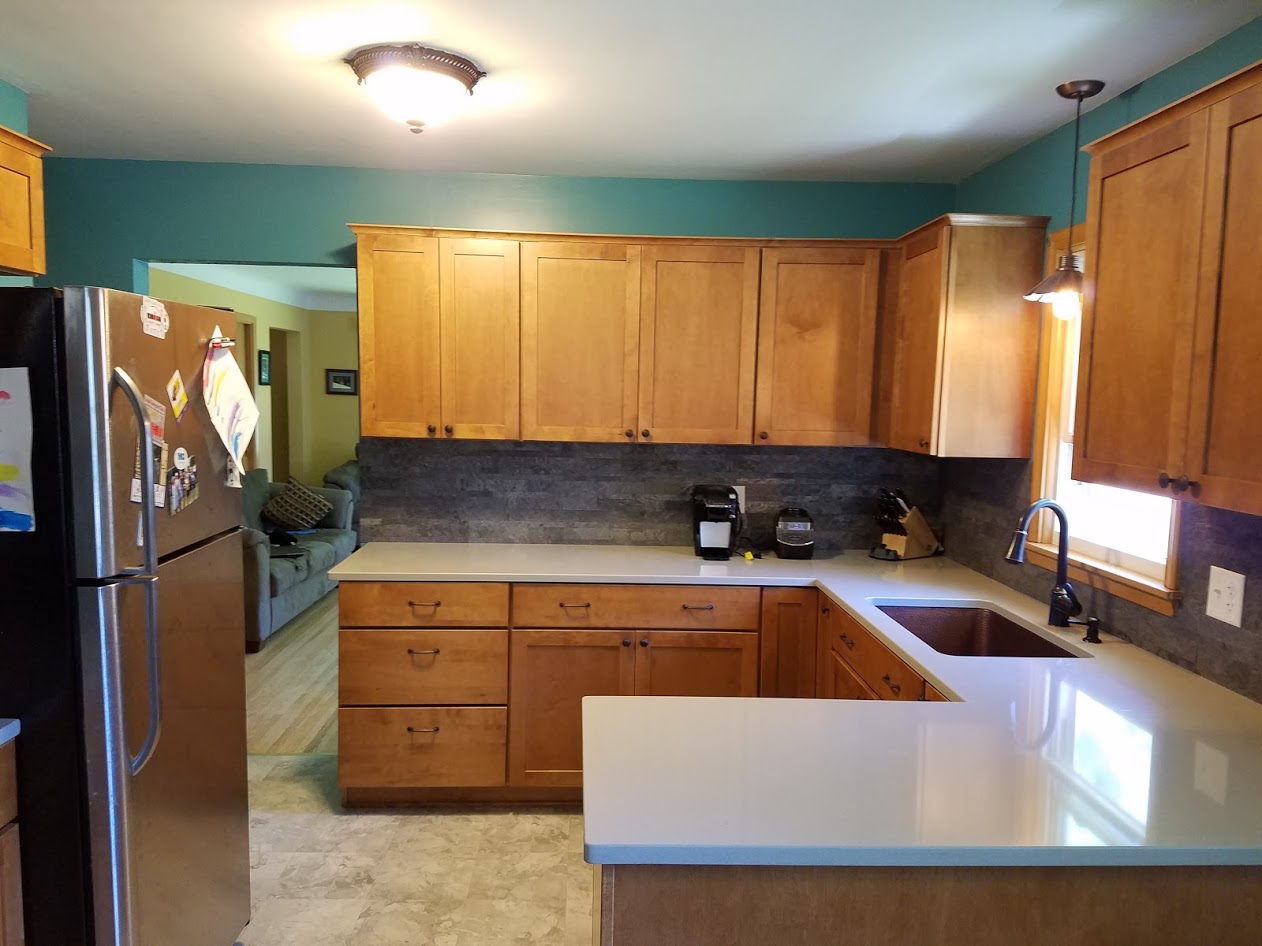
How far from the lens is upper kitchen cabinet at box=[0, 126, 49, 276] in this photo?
214 cm

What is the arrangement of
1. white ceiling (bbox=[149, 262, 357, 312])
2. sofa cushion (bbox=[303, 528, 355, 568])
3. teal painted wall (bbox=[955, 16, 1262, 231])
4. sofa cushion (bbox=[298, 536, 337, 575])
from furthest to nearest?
sofa cushion (bbox=[303, 528, 355, 568]) → white ceiling (bbox=[149, 262, 357, 312]) → sofa cushion (bbox=[298, 536, 337, 575]) → teal painted wall (bbox=[955, 16, 1262, 231])

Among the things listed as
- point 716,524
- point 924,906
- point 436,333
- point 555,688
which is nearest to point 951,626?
point 716,524

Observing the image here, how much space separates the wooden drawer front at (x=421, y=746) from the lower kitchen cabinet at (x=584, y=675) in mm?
79

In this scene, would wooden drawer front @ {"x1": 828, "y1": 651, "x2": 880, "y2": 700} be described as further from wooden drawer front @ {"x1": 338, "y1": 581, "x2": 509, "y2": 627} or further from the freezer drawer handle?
the freezer drawer handle

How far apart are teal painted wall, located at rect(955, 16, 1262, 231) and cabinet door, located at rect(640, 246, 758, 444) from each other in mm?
909

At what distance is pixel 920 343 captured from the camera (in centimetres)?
286

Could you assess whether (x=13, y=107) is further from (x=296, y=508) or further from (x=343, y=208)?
(x=296, y=508)

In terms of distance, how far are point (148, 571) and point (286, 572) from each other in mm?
3405

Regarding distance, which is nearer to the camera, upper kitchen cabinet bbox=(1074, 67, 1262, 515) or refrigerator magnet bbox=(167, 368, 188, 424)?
upper kitchen cabinet bbox=(1074, 67, 1262, 515)

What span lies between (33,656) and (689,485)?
2369 mm

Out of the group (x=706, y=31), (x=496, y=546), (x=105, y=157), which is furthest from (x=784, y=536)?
(x=105, y=157)

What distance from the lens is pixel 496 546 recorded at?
3.39 meters

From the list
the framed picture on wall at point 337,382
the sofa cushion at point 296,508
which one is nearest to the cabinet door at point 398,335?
the sofa cushion at point 296,508

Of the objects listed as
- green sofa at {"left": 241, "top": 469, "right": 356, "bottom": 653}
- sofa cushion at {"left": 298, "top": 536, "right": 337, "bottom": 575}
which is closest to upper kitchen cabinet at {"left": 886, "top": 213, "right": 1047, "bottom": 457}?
green sofa at {"left": 241, "top": 469, "right": 356, "bottom": 653}
